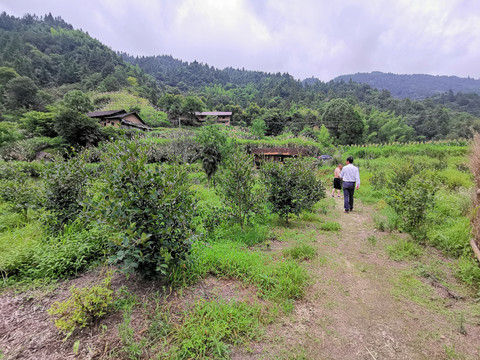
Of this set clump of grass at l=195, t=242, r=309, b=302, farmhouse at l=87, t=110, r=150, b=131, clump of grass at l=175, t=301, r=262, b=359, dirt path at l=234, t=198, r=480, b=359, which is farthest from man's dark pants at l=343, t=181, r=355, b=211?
farmhouse at l=87, t=110, r=150, b=131

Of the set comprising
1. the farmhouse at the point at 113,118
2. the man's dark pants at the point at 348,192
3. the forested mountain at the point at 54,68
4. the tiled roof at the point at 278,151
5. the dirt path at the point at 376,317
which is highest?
the forested mountain at the point at 54,68

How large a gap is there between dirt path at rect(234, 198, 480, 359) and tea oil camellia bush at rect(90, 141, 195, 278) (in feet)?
4.93

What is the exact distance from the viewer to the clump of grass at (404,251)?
4195mm

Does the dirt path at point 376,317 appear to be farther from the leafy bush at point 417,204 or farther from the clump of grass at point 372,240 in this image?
the leafy bush at point 417,204

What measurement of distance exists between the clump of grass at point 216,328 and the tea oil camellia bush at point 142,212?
0.69 m

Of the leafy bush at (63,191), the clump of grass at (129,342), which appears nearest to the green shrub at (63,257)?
the leafy bush at (63,191)

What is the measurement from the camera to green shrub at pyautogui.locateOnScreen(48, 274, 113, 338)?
2.21 meters

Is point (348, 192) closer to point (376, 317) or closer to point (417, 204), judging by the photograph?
point (417, 204)

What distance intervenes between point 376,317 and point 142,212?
10.7ft

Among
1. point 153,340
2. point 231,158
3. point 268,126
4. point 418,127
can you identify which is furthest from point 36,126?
point 418,127

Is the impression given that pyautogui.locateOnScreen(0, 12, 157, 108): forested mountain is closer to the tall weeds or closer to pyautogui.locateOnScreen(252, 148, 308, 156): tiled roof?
pyautogui.locateOnScreen(252, 148, 308, 156): tiled roof

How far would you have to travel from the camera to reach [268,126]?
49.5 metres

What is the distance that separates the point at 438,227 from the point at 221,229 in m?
5.24

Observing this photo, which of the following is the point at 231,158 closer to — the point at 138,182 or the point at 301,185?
the point at 301,185
